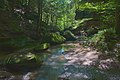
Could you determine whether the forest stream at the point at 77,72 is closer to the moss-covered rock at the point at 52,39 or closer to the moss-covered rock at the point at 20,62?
the moss-covered rock at the point at 20,62

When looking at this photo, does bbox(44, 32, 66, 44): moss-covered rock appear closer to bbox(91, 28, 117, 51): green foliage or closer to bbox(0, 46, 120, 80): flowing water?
bbox(91, 28, 117, 51): green foliage

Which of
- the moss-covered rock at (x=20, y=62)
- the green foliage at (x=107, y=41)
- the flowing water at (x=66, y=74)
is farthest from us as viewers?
the green foliage at (x=107, y=41)

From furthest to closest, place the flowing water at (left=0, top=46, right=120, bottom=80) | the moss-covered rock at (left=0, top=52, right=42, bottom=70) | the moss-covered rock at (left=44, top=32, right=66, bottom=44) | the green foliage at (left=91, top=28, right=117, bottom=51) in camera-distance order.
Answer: the moss-covered rock at (left=44, top=32, right=66, bottom=44), the green foliage at (left=91, top=28, right=117, bottom=51), the moss-covered rock at (left=0, top=52, right=42, bottom=70), the flowing water at (left=0, top=46, right=120, bottom=80)

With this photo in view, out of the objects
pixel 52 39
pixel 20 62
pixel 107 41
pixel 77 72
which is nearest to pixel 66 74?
pixel 77 72

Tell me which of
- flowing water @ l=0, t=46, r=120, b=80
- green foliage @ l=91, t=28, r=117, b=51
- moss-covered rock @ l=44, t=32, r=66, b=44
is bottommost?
moss-covered rock @ l=44, t=32, r=66, b=44

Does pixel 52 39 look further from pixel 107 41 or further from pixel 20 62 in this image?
Answer: pixel 20 62

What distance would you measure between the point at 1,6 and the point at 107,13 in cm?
1364

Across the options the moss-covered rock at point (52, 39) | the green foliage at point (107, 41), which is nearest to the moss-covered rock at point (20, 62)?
the green foliage at point (107, 41)

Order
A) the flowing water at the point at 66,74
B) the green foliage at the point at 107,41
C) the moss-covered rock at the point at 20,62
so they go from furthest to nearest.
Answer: the green foliage at the point at 107,41 < the moss-covered rock at the point at 20,62 < the flowing water at the point at 66,74

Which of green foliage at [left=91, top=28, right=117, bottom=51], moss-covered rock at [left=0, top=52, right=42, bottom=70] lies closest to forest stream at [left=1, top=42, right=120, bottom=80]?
moss-covered rock at [left=0, top=52, right=42, bottom=70]

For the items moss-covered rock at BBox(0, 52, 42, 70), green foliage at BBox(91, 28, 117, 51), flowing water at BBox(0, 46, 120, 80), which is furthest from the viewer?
green foliage at BBox(91, 28, 117, 51)

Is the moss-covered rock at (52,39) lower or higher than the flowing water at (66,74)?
lower

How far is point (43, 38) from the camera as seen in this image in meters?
25.0

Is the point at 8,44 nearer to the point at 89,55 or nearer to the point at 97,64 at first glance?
the point at 89,55
